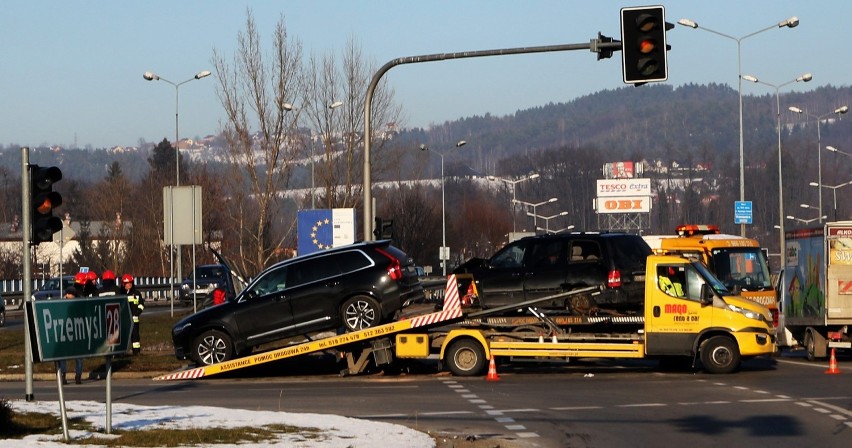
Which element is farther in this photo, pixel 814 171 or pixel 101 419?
pixel 814 171

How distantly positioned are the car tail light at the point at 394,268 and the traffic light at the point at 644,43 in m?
5.95

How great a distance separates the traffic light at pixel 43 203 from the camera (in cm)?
1838

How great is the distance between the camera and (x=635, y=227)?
414 feet

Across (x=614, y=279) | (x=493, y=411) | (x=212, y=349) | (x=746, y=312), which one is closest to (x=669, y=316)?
(x=614, y=279)

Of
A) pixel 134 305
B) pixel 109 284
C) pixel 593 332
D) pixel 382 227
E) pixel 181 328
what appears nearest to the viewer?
pixel 593 332

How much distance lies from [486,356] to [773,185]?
14806cm

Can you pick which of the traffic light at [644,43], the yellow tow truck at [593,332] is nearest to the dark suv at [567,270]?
the yellow tow truck at [593,332]

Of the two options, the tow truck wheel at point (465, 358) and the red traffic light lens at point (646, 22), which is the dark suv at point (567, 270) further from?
the red traffic light lens at point (646, 22)

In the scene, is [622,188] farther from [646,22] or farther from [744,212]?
[646,22]

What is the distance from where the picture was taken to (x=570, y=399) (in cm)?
1900

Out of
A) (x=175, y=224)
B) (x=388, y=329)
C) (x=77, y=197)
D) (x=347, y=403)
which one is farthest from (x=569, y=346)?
(x=77, y=197)

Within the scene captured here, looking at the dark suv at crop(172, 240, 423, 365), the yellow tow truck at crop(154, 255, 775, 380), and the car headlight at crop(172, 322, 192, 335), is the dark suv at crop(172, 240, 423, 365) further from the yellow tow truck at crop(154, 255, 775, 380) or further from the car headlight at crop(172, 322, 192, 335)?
the yellow tow truck at crop(154, 255, 775, 380)

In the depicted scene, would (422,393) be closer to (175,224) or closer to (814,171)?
(175,224)

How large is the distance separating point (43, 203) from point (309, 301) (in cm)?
676
